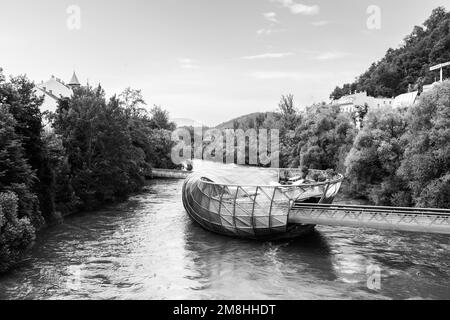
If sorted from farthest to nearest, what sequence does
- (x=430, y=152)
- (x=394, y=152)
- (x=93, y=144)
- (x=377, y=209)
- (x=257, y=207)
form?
(x=93, y=144) < (x=394, y=152) < (x=430, y=152) < (x=257, y=207) < (x=377, y=209)

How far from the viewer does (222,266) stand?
902 inches

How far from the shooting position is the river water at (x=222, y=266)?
19.2m

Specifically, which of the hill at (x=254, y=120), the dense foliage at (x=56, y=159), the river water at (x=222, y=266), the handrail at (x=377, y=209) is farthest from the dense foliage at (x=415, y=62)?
the handrail at (x=377, y=209)

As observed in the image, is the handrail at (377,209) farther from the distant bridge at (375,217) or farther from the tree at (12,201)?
the tree at (12,201)

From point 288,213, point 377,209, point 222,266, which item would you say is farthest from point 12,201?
point 377,209

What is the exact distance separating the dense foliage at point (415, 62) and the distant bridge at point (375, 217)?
95.8 meters

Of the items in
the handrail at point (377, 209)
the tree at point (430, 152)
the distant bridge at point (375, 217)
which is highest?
the tree at point (430, 152)

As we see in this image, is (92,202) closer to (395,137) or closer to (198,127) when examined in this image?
(395,137)

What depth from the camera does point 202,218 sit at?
31.5 m

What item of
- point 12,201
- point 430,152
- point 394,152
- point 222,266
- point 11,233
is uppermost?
point 430,152

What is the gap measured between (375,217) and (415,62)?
376 ft

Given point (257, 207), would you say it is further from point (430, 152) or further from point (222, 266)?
point (430, 152)

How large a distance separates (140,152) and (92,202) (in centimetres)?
1856

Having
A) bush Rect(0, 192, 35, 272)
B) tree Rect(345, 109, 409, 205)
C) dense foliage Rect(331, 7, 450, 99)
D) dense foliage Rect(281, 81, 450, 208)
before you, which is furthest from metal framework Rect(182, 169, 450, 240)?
dense foliage Rect(331, 7, 450, 99)
